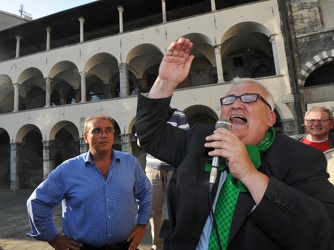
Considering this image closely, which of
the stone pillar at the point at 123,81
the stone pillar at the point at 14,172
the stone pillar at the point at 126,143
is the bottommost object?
the stone pillar at the point at 14,172

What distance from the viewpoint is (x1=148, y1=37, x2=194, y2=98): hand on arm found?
1.41 meters

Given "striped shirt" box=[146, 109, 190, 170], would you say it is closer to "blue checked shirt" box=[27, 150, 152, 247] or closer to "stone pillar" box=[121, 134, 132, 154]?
"blue checked shirt" box=[27, 150, 152, 247]

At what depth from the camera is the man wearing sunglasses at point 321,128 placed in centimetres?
341

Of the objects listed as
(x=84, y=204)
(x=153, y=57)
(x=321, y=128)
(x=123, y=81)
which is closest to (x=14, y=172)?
(x=123, y=81)

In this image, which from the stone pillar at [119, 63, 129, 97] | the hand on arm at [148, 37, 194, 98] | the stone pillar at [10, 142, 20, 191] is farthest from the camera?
the stone pillar at [10, 142, 20, 191]

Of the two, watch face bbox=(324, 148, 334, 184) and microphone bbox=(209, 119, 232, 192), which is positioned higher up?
microphone bbox=(209, 119, 232, 192)

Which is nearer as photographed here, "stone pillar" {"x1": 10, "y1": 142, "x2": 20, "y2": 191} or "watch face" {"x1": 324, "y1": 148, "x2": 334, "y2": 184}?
"watch face" {"x1": 324, "y1": 148, "x2": 334, "y2": 184}

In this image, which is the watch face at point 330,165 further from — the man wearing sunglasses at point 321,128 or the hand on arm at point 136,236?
the hand on arm at point 136,236

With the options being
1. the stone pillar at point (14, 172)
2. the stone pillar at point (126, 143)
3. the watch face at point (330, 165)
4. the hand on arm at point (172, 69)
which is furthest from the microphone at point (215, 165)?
the stone pillar at point (14, 172)

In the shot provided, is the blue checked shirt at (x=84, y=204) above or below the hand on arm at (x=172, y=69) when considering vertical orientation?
below

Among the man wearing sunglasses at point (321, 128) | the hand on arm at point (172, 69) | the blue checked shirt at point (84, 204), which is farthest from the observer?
the man wearing sunglasses at point (321, 128)

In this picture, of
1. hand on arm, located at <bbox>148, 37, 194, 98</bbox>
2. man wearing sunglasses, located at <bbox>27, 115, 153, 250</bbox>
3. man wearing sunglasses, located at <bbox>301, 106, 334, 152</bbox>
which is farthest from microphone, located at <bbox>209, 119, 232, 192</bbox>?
man wearing sunglasses, located at <bbox>301, 106, 334, 152</bbox>

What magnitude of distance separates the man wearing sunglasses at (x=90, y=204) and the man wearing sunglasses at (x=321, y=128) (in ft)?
9.15

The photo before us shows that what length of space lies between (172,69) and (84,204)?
1513 millimetres
